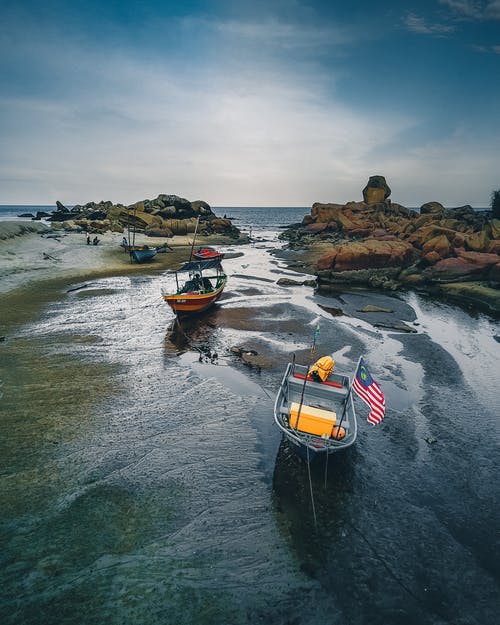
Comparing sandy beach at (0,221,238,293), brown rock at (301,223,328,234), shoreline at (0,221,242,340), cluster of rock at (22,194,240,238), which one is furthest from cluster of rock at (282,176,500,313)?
cluster of rock at (22,194,240,238)

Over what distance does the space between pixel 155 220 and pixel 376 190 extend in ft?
Result: 203

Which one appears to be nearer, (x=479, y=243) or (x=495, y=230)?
(x=479, y=243)

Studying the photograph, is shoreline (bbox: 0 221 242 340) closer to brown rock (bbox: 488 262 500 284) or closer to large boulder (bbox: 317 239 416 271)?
large boulder (bbox: 317 239 416 271)

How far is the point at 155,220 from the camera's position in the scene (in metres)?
75.6

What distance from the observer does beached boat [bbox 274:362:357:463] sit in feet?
33.8

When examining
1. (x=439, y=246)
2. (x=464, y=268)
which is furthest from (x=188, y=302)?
(x=439, y=246)

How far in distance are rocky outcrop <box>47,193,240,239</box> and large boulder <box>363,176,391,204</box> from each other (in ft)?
132

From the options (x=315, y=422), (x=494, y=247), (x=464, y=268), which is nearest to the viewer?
(x=315, y=422)

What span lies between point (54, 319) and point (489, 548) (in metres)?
25.2

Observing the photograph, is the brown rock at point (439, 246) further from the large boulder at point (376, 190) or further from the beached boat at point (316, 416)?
the large boulder at point (376, 190)

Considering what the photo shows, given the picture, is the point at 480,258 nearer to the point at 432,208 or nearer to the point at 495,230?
the point at 495,230

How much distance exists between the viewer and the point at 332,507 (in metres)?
9.80

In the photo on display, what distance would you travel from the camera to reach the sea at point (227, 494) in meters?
7.40

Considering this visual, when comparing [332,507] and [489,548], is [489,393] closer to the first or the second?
[489,548]
